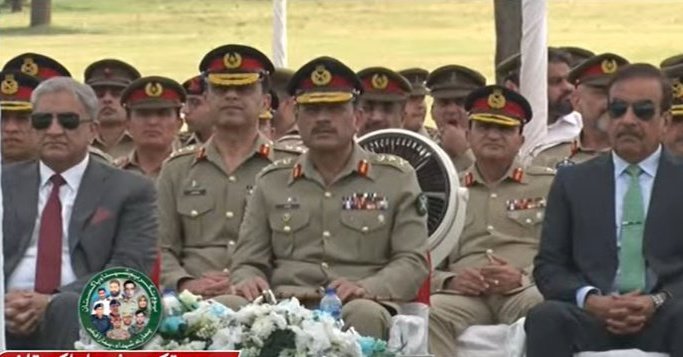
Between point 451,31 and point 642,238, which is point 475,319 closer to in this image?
point 642,238

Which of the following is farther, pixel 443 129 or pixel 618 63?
pixel 443 129

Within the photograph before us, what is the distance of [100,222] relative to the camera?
852 cm

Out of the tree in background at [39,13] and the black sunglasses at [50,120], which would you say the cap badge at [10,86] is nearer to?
the black sunglasses at [50,120]

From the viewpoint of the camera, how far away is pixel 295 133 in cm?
1191

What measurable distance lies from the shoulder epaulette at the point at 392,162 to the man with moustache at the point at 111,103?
114 inches

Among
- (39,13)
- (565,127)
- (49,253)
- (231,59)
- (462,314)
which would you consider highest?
(39,13)

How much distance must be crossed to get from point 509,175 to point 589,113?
0.74m

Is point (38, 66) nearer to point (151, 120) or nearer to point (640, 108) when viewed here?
point (151, 120)

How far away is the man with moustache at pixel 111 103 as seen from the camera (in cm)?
1196

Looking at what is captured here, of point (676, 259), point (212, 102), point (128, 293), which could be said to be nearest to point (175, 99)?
point (212, 102)

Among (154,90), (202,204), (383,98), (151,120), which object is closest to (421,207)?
(202,204)

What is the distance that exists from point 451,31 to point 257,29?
3388 mm

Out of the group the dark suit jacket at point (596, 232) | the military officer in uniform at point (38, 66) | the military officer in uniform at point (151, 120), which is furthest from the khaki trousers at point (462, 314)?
the military officer in uniform at point (38, 66)

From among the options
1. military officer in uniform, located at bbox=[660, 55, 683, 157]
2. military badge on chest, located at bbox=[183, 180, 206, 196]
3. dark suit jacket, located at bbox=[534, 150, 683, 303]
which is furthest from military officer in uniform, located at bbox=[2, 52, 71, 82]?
dark suit jacket, located at bbox=[534, 150, 683, 303]
